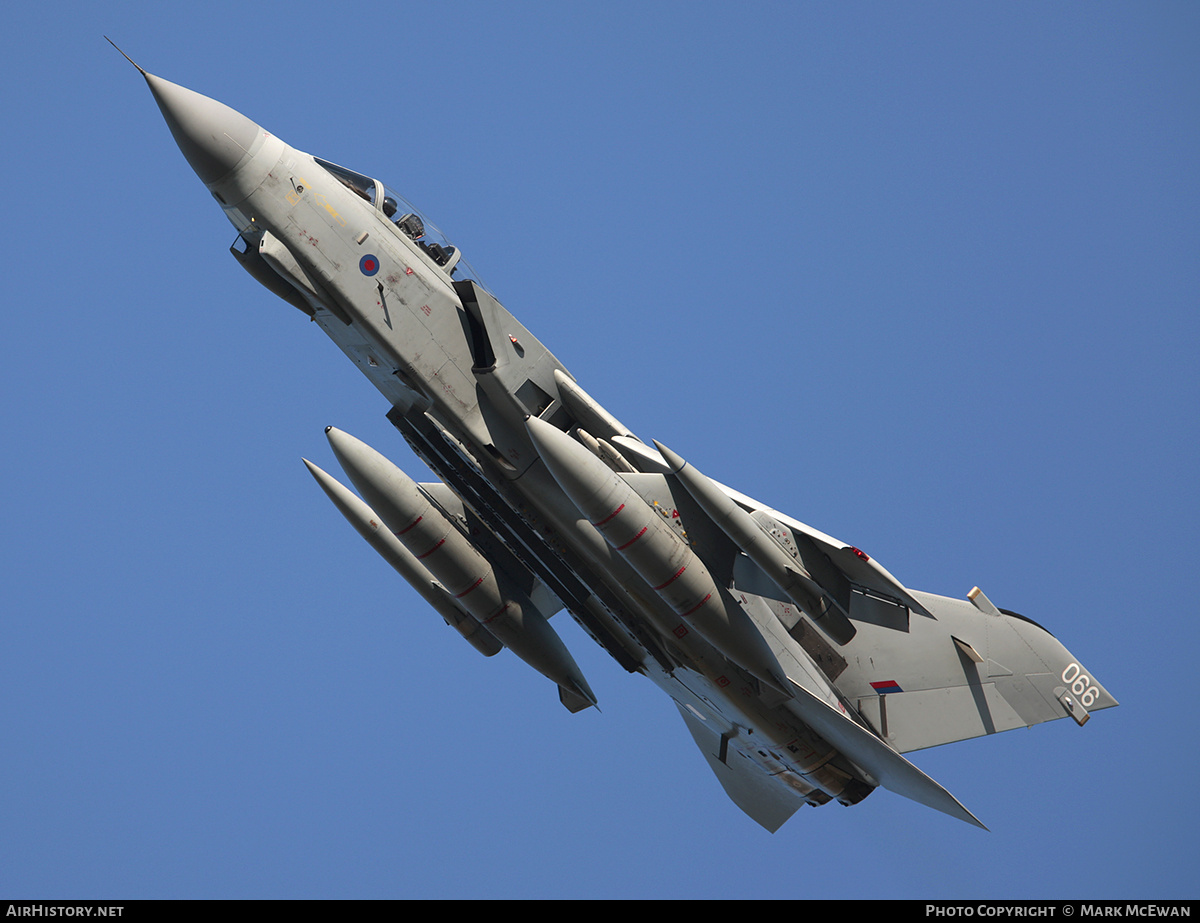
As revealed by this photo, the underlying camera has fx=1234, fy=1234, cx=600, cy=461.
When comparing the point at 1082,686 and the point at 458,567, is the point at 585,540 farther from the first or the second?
the point at 1082,686

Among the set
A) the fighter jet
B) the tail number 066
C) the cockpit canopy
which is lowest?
the tail number 066

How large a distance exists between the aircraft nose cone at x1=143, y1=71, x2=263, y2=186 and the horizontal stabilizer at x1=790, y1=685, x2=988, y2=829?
421 inches

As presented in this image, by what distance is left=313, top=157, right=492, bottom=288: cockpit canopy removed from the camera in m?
17.2

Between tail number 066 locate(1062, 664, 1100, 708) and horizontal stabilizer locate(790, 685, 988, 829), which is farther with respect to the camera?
tail number 066 locate(1062, 664, 1100, 708)

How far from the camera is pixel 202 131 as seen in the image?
1602cm

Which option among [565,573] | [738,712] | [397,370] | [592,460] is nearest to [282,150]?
[397,370]

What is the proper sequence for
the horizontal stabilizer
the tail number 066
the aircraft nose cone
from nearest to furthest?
1. the aircraft nose cone
2. the horizontal stabilizer
3. the tail number 066

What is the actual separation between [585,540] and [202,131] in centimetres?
736

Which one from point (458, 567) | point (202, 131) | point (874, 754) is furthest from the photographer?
point (458, 567)

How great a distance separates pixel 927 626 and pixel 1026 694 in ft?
6.29

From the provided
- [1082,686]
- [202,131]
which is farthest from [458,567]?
[1082,686]

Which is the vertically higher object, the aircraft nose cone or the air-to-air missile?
the aircraft nose cone

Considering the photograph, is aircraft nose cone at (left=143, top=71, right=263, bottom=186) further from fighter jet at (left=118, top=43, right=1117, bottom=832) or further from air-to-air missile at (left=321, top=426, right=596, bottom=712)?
air-to-air missile at (left=321, top=426, right=596, bottom=712)

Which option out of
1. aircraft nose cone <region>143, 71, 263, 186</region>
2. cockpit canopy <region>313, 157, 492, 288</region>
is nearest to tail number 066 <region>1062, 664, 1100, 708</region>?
cockpit canopy <region>313, 157, 492, 288</region>
